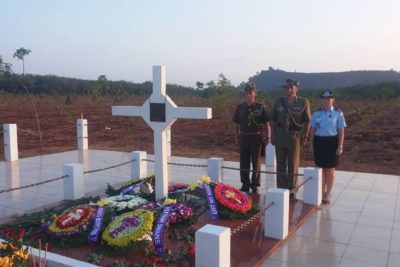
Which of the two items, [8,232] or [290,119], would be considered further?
[290,119]

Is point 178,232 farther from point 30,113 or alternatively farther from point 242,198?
point 30,113

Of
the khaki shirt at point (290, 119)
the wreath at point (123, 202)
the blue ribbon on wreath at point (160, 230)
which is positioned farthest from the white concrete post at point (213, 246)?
the khaki shirt at point (290, 119)

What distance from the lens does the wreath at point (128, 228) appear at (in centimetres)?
412

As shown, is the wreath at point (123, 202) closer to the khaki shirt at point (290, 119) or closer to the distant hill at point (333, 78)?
the khaki shirt at point (290, 119)

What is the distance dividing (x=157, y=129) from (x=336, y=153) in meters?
2.53

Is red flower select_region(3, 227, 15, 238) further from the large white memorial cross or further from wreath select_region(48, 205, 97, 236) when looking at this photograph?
the large white memorial cross

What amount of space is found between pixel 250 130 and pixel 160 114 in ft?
5.72

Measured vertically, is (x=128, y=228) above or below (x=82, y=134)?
below

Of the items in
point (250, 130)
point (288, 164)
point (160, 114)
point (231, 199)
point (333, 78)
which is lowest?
point (231, 199)

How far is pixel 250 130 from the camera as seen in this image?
637 centimetres

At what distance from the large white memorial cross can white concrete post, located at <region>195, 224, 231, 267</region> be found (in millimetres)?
1653

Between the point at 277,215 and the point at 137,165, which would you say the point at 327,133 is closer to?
the point at 277,215

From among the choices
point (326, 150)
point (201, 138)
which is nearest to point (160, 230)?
point (326, 150)

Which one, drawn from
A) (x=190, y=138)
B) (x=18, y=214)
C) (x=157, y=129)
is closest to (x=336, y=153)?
(x=157, y=129)
